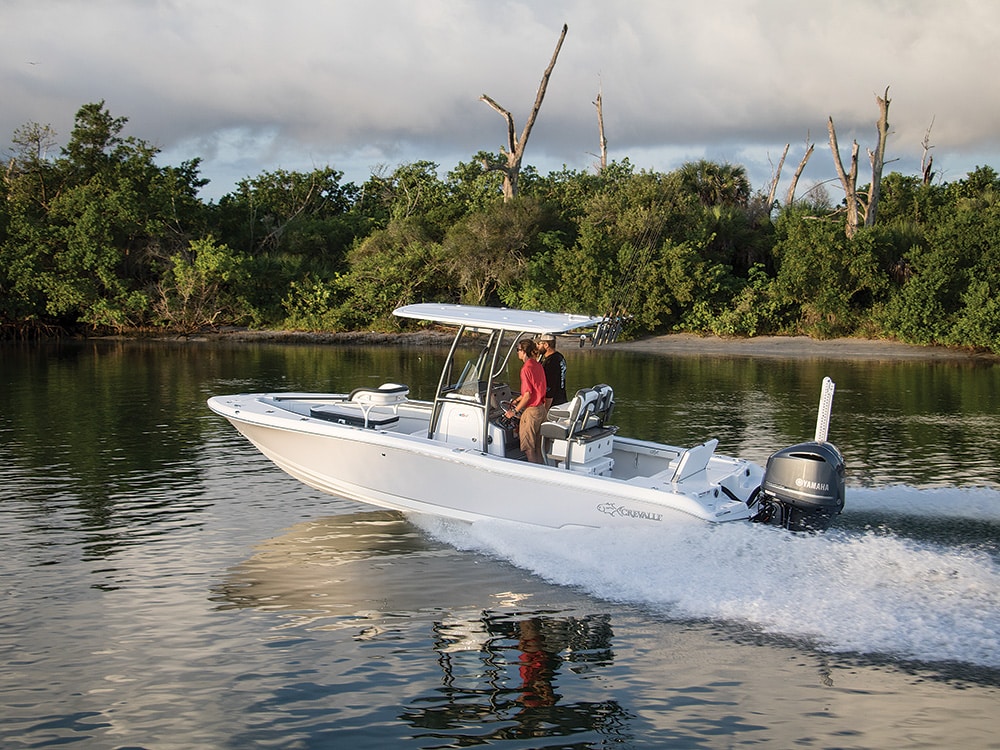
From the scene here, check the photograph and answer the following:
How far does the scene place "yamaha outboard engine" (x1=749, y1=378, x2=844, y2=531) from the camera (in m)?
8.69

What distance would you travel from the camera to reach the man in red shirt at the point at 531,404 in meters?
9.96

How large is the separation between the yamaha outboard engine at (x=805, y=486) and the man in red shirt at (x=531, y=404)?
2203 mm

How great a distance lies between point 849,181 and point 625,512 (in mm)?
34171

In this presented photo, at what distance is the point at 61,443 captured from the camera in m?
15.8

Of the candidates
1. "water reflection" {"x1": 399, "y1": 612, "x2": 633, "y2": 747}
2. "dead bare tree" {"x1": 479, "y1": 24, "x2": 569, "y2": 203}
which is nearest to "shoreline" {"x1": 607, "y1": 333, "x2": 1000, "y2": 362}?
"dead bare tree" {"x1": 479, "y1": 24, "x2": 569, "y2": 203}

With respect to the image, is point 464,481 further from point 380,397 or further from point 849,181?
point 849,181

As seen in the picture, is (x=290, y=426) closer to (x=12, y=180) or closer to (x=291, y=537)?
(x=291, y=537)

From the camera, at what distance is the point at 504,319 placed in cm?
993

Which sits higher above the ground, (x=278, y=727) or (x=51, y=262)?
(x=51, y=262)

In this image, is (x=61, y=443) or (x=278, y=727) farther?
(x=61, y=443)

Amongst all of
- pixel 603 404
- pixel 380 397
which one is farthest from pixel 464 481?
pixel 380 397

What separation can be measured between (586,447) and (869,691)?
3.62 m

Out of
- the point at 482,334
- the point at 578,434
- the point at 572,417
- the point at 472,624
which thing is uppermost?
the point at 482,334

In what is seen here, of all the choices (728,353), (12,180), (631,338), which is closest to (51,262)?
(12,180)
